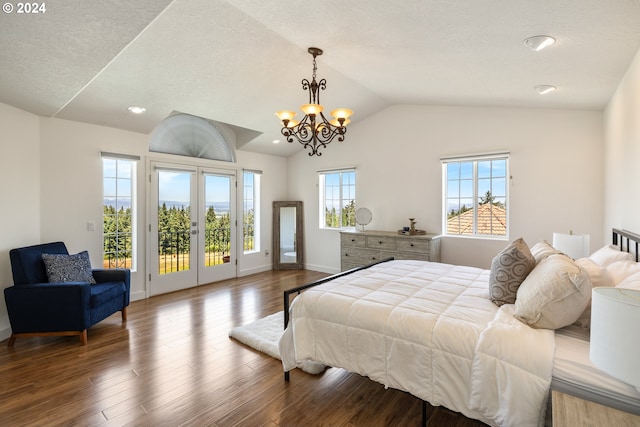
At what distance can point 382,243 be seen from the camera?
4.96 metres

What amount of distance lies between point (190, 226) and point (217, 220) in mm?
529

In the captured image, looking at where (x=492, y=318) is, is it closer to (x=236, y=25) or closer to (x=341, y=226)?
(x=236, y=25)

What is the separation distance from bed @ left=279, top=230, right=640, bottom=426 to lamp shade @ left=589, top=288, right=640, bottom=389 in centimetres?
49

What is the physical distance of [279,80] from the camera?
4012 millimetres

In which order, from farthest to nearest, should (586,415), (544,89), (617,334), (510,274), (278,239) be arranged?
(278,239)
(544,89)
(510,274)
(586,415)
(617,334)

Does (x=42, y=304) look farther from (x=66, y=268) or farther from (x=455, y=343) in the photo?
(x=455, y=343)

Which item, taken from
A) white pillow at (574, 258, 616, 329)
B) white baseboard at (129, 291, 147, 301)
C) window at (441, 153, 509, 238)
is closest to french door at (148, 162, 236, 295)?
white baseboard at (129, 291, 147, 301)

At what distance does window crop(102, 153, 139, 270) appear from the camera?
14.2 ft

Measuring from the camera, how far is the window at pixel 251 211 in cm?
610

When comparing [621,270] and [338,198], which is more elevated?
[338,198]

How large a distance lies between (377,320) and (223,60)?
3.09m

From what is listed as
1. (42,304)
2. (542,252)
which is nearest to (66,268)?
(42,304)

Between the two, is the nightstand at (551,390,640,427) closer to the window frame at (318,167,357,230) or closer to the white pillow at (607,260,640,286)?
the white pillow at (607,260,640,286)

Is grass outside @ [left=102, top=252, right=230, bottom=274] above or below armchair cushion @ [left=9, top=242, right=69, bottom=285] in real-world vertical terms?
below
